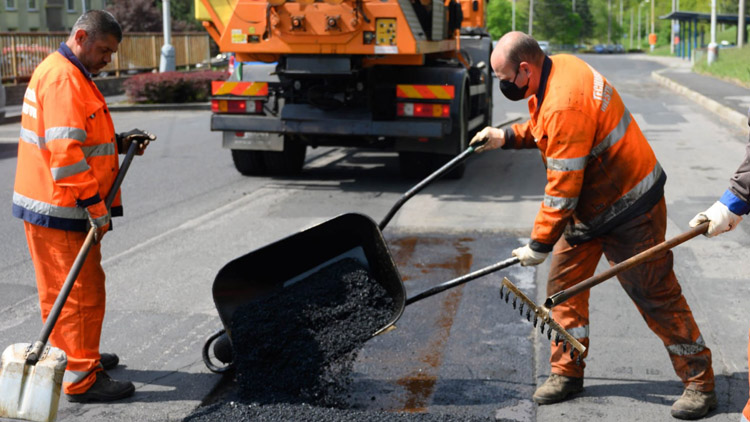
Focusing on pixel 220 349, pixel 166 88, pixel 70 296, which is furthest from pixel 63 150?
pixel 166 88

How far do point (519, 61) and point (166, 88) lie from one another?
17.8m

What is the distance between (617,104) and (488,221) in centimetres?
431

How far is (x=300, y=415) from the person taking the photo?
13.3ft

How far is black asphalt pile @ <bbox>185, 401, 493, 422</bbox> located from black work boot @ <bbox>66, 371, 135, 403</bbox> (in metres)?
0.48

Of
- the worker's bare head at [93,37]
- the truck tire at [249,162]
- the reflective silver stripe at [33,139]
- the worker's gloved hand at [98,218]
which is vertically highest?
the worker's bare head at [93,37]

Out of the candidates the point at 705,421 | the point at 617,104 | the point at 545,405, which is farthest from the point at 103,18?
the point at 705,421

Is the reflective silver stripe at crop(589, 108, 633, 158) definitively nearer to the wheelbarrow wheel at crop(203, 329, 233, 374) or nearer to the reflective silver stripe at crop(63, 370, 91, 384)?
the wheelbarrow wheel at crop(203, 329, 233, 374)

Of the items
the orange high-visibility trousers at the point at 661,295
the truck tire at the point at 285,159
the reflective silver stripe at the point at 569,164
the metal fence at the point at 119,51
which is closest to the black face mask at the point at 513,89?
the reflective silver stripe at the point at 569,164

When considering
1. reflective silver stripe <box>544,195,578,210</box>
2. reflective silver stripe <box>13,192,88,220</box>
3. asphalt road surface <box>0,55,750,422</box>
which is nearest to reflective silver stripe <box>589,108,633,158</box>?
reflective silver stripe <box>544,195,578,210</box>

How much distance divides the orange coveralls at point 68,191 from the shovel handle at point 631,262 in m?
A: 2.12

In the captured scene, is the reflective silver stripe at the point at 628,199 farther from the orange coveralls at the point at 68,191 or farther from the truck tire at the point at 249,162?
the truck tire at the point at 249,162

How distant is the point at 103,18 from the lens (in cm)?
438

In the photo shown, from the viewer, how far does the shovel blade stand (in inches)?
146

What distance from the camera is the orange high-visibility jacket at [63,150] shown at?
4203 mm
